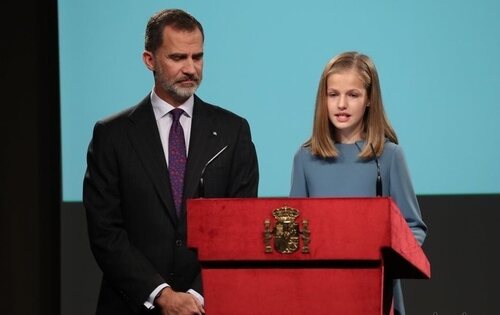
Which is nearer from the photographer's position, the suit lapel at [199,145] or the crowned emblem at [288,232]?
the crowned emblem at [288,232]

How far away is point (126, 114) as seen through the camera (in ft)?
9.54

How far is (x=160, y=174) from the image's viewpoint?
9.04 feet

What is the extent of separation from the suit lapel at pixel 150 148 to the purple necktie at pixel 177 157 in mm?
23

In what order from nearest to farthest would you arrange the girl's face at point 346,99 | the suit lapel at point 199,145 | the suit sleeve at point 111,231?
1. the girl's face at point 346,99
2. the suit sleeve at point 111,231
3. the suit lapel at point 199,145

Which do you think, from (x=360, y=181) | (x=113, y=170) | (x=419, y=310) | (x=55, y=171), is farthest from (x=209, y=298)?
(x=55, y=171)

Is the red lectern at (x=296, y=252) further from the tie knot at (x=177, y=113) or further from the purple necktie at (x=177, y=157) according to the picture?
the tie knot at (x=177, y=113)

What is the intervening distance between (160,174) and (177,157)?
0.28 feet

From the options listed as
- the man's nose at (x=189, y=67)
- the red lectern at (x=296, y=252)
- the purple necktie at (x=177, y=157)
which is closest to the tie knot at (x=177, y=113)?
the purple necktie at (x=177, y=157)

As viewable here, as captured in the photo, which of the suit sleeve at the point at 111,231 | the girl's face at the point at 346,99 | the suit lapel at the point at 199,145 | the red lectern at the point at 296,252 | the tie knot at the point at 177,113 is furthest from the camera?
the tie knot at the point at 177,113

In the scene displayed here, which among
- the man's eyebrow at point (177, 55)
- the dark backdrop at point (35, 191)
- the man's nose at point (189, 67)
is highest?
the man's eyebrow at point (177, 55)

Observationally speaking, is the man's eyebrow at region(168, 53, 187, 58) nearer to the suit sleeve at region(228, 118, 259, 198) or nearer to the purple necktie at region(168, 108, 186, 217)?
the purple necktie at region(168, 108, 186, 217)

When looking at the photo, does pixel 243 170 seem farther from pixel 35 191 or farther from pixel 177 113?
pixel 35 191

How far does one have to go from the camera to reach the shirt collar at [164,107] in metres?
2.88

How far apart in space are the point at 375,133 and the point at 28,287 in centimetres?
254
